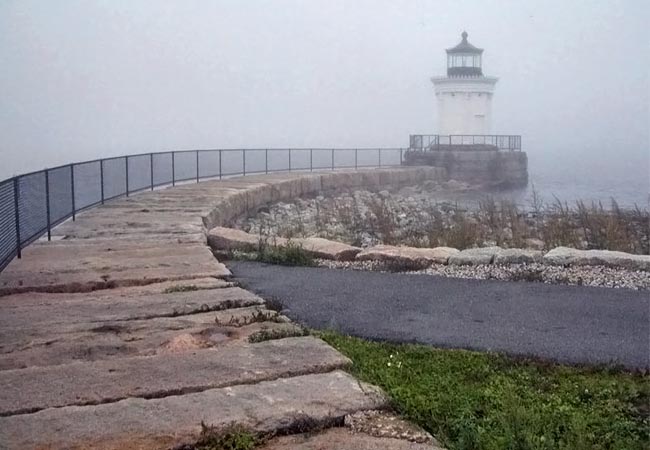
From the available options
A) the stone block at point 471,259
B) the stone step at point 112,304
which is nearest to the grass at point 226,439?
the stone step at point 112,304

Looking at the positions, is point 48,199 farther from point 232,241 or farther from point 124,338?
point 124,338

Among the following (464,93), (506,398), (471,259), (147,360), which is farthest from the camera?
(464,93)

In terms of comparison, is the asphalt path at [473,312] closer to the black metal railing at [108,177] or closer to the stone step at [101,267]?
the stone step at [101,267]

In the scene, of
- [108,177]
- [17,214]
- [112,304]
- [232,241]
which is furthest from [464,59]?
[112,304]

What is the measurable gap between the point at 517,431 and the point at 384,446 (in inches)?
22.9

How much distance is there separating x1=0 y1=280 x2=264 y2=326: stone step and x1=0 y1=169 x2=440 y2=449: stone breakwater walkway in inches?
0.4

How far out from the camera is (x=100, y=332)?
183 inches

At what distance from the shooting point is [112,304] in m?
5.41

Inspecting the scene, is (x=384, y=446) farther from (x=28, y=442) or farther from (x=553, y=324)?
(x=553, y=324)

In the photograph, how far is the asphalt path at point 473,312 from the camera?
4.57 metres

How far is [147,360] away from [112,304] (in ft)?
5.07

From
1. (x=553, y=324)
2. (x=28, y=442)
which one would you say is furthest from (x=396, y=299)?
(x=28, y=442)

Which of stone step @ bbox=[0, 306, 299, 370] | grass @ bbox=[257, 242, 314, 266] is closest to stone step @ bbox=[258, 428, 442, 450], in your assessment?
stone step @ bbox=[0, 306, 299, 370]

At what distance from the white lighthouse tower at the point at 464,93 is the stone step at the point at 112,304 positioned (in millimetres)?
29435
